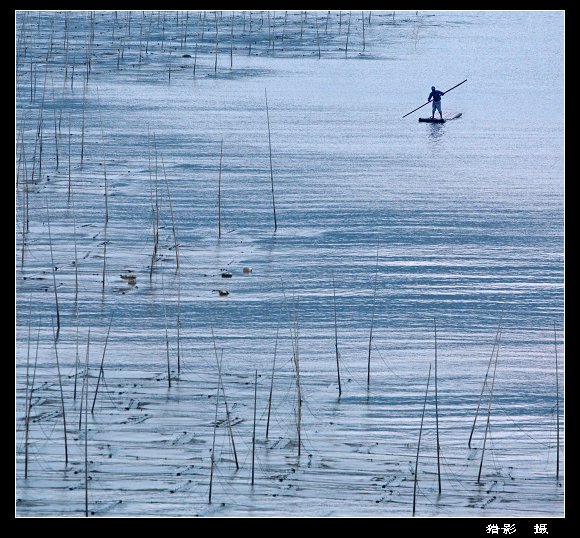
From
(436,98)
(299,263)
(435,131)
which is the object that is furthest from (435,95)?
(299,263)

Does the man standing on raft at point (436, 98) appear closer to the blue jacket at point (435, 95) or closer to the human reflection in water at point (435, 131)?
the blue jacket at point (435, 95)

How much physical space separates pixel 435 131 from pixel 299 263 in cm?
529

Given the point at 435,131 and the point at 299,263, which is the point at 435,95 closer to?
the point at 435,131

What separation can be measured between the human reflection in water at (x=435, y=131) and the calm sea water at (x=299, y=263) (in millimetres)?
59

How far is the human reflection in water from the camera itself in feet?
47.5

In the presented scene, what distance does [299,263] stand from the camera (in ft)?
32.8

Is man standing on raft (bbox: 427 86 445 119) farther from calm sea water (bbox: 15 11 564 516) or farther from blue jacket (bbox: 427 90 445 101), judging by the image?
calm sea water (bbox: 15 11 564 516)

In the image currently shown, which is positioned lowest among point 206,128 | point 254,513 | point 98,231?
point 254,513

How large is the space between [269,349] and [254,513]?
2.01 m

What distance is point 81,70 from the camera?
16.9 metres

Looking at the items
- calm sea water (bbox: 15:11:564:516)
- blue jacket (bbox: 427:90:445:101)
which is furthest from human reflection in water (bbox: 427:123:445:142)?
blue jacket (bbox: 427:90:445:101)

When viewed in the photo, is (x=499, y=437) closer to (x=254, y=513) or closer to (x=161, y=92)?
(x=254, y=513)

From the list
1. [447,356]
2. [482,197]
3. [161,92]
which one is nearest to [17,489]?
[447,356]

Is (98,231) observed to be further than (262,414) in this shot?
Yes
